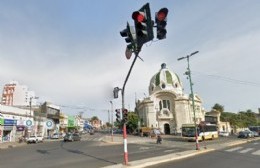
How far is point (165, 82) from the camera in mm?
84188

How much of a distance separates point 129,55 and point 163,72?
2944 inches

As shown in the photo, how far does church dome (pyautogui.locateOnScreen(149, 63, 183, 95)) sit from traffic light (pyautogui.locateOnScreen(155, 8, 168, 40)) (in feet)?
237

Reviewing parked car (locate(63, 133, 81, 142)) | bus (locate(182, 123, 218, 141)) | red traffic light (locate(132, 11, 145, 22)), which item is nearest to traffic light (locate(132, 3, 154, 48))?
red traffic light (locate(132, 11, 145, 22))

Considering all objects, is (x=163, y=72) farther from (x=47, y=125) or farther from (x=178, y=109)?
(x=47, y=125)

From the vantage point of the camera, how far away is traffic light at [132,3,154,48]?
34.0ft

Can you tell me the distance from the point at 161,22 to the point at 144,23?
77cm

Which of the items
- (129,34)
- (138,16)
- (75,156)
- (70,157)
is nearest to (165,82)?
(75,156)

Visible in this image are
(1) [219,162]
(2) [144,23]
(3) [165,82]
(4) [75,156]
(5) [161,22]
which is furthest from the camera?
(3) [165,82]

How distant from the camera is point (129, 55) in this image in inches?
533

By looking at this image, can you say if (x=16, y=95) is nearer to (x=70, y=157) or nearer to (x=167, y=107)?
(x=167, y=107)

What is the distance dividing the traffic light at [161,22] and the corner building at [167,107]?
69964 mm

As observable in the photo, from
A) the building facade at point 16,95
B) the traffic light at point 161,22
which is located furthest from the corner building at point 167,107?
the traffic light at point 161,22

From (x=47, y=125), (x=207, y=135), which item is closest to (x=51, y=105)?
(x=47, y=125)

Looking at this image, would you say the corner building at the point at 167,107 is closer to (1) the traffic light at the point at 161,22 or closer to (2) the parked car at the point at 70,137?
(2) the parked car at the point at 70,137
